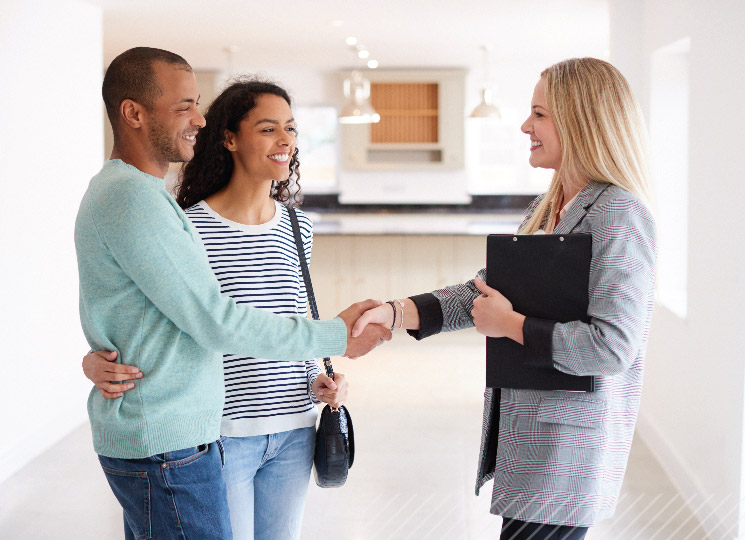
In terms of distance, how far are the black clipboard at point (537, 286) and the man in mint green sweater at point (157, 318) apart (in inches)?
16.3

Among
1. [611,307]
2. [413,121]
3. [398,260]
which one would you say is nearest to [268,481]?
[611,307]

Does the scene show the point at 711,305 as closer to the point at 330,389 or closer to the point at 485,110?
the point at 330,389

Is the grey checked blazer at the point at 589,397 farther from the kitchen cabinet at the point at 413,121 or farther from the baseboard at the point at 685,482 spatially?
the kitchen cabinet at the point at 413,121

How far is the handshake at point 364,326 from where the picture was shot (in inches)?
68.5

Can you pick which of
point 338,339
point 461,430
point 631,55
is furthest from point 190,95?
point 631,55

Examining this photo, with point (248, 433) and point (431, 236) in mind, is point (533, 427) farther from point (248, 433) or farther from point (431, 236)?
point (431, 236)

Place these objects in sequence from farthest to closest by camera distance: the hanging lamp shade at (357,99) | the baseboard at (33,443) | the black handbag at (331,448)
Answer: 1. the hanging lamp shade at (357,99)
2. the baseboard at (33,443)
3. the black handbag at (331,448)

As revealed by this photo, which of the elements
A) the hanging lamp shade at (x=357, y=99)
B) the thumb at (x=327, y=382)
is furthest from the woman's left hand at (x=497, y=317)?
the hanging lamp shade at (x=357, y=99)

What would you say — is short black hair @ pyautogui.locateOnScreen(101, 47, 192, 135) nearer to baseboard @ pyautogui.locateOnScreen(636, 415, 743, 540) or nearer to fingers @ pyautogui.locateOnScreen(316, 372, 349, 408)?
fingers @ pyautogui.locateOnScreen(316, 372, 349, 408)

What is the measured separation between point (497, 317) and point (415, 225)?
21.3 ft

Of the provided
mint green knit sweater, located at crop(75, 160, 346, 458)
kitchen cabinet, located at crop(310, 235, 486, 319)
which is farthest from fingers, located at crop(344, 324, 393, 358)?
kitchen cabinet, located at crop(310, 235, 486, 319)

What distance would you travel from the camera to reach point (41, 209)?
4.32m

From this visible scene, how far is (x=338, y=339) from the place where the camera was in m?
1.58

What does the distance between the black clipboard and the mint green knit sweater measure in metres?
0.48
